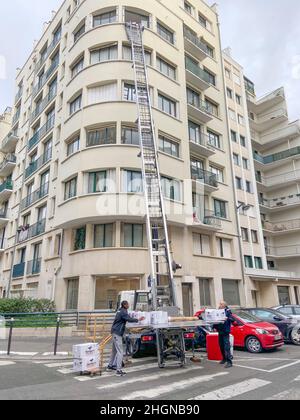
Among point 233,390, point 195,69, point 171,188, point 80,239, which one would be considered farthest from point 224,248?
point 233,390

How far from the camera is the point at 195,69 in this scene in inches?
1116

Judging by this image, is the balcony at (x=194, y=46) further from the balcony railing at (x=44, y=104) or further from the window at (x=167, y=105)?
the balcony railing at (x=44, y=104)

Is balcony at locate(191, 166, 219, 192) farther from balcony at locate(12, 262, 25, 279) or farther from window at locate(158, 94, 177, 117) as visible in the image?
balcony at locate(12, 262, 25, 279)

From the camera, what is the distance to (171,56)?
84.2ft

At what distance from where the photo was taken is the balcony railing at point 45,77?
1209 inches

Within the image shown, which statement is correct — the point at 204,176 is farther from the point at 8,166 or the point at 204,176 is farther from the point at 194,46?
the point at 8,166

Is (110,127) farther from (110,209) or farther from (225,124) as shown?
(225,124)

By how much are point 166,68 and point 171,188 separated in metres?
10.1

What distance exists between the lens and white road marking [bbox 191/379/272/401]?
6.26 m

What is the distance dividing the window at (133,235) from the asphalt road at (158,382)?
9.90m

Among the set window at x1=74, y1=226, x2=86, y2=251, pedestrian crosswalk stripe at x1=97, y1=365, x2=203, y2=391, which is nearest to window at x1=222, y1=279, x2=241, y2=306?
window at x1=74, y1=226, x2=86, y2=251

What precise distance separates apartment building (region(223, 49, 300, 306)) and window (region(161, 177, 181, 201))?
8.56 meters

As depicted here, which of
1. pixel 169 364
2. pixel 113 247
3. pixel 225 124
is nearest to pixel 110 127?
pixel 113 247

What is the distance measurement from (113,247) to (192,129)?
→ 13.4 metres
